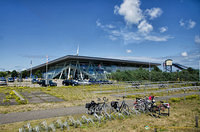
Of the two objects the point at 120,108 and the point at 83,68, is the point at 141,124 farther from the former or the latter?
the point at 83,68

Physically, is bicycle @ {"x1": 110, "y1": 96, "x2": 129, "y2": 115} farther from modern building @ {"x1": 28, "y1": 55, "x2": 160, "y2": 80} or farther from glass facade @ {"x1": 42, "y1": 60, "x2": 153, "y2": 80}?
glass facade @ {"x1": 42, "y1": 60, "x2": 153, "y2": 80}

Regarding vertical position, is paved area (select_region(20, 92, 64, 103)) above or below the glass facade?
below

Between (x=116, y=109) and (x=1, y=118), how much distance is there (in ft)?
19.1

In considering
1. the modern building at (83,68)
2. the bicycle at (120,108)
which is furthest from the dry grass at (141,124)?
the modern building at (83,68)

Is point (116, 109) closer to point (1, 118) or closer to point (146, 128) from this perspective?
point (146, 128)

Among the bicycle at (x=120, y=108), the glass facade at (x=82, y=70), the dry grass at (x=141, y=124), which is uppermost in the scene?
the glass facade at (x=82, y=70)

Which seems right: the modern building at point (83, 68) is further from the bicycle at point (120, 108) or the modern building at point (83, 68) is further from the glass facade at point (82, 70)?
the bicycle at point (120, 108)

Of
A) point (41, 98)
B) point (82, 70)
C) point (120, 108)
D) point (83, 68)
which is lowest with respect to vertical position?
point (41, 98)

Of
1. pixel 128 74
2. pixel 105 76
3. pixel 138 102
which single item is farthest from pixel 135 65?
pixel 138 102

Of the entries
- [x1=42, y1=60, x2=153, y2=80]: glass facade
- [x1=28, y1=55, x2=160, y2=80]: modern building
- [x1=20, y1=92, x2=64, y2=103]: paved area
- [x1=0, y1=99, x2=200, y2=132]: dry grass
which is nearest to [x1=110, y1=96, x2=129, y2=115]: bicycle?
[x1=0, y1=99, x2=200, y2=132]: dry grass

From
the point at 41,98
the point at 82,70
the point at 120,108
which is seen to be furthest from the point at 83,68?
the point at 120,108

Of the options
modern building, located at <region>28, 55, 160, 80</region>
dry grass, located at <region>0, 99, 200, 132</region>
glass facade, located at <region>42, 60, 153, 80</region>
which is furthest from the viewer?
glass facade, located at <region>42, 60, 153, 80</region>

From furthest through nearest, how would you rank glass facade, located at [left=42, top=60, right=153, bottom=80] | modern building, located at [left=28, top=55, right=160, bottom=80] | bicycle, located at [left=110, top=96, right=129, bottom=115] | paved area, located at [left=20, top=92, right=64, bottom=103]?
glass facade, located at [left=42, top=60, right=153, bottom=80]
modern building, located at [left=28, top=55, right=160, bottom=80]
paved area, located at [left=20, top=92, right=64, bottom=103]
bicycle, located at [left=110, top=96, right=129, bottom=115]

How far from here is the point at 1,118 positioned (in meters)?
8.20
